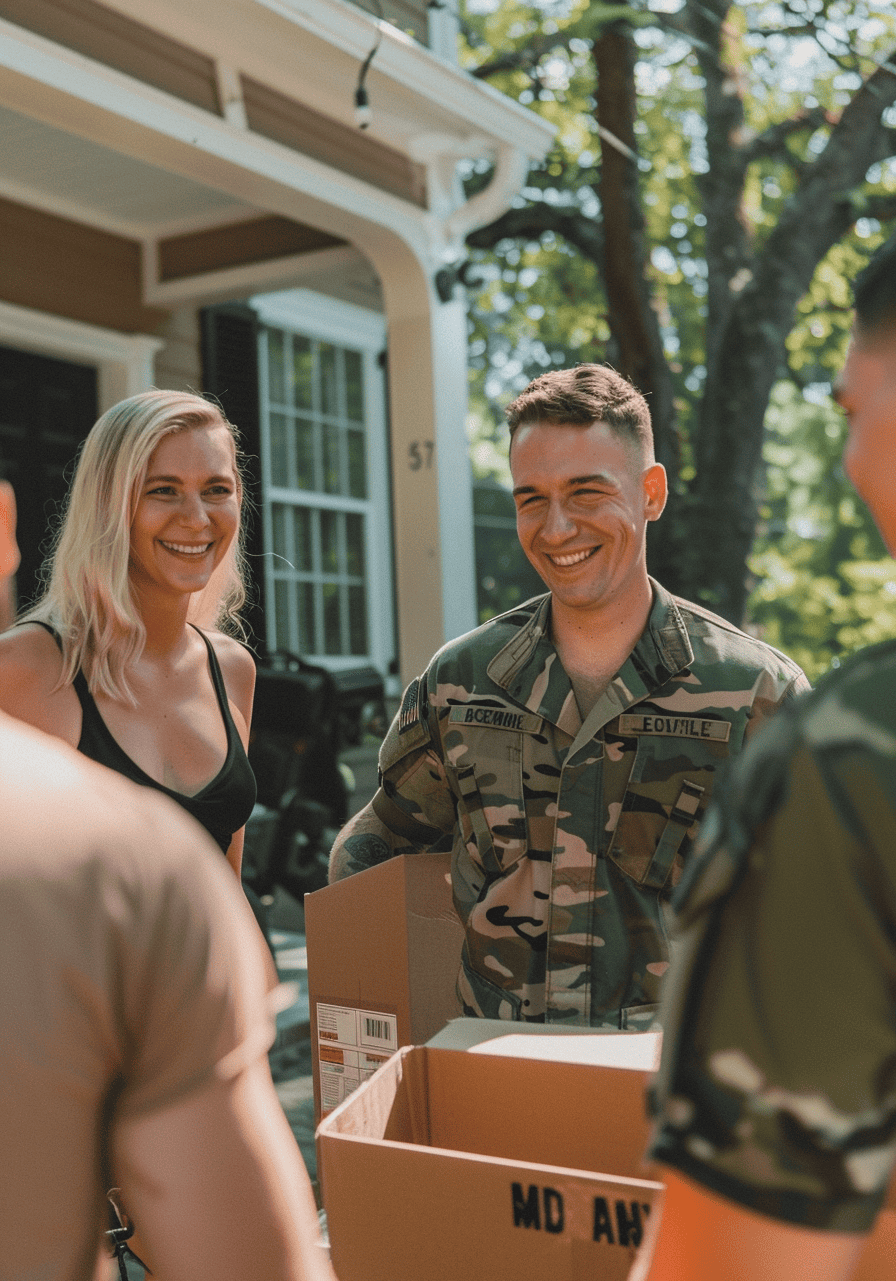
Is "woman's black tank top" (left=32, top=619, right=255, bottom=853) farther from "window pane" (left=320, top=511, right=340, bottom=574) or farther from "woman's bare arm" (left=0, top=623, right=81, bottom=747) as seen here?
"window pane" (left=320, top=511, right=340, bottom=574)

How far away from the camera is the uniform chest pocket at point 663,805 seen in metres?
2.11

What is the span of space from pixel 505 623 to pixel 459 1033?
1120 millimetres

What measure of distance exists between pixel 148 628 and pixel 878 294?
6.67ft

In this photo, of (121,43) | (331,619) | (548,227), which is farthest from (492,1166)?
(548,227)

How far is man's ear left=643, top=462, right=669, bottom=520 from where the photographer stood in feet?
7.72

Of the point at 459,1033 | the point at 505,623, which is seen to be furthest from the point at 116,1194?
the point at 505,623

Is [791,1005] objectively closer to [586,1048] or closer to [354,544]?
[586,1048]

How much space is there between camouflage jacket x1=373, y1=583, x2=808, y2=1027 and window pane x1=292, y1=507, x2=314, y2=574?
5516mm

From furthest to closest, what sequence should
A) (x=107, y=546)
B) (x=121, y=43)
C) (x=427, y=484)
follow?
(x=427, y=484)
(x=121, y=43)
(x=107, y=546)

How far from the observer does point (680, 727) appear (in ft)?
7.06

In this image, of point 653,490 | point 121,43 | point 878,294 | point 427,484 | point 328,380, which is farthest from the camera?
point 328,380

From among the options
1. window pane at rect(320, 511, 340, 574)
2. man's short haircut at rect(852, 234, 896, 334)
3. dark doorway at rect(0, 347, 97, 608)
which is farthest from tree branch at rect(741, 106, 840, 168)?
man's short haircut at rect(852, 234, 896, 334)

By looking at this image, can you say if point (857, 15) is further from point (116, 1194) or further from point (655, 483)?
point (116, 1194)

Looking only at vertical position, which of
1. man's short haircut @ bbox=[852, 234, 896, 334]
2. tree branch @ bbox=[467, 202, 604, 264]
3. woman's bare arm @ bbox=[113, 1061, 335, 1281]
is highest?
tree branch @ bbox=[467, 202, 604, 264]
